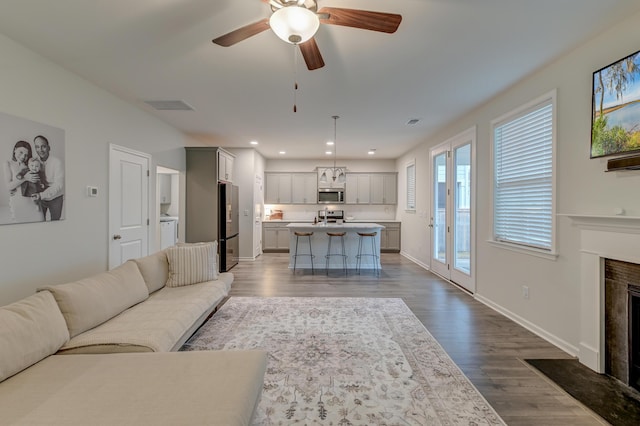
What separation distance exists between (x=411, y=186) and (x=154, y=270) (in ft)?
19.9

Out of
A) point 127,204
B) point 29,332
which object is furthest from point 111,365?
point 127,204

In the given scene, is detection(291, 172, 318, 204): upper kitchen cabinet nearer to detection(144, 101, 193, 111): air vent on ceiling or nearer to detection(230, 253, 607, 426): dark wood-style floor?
detection(230, 253, 607, 426): dark wood-style floor

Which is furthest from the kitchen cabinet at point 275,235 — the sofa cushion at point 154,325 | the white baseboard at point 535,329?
the white baseboard at point 535,329

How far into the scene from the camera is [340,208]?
861 centimetres

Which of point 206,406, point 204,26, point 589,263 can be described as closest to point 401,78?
point 204,26

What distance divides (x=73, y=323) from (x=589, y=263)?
13.2ft

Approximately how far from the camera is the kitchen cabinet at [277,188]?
27.3 feet

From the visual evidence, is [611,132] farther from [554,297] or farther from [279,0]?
[279,0]

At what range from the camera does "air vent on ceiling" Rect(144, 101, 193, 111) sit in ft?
12.6

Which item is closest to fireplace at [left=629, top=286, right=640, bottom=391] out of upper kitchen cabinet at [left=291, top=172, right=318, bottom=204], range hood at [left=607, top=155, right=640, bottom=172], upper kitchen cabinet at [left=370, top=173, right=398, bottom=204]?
range hood at [left=607, top=155, right=640, bottom=172]

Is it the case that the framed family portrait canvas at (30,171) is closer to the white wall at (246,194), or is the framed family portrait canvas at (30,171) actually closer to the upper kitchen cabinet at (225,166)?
the upper kitchen cabinet at (225,166)

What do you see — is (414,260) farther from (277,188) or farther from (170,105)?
(170,105)

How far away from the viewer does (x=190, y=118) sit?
14.9 ft

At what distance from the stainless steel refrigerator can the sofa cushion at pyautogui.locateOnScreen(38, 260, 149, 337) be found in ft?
9.35
